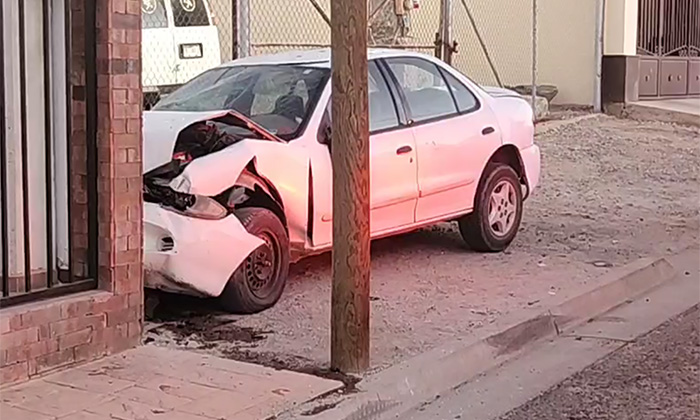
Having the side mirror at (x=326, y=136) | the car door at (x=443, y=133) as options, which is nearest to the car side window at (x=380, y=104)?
the car door at (x=443, y=133)

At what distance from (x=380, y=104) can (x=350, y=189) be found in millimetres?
2818

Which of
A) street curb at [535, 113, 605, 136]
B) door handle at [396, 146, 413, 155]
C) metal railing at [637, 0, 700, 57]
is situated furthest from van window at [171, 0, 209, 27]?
metal railing at [637, 0, 700, 57]

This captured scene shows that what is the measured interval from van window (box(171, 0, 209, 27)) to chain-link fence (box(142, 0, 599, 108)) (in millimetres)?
13

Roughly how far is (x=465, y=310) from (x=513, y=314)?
1.13ft

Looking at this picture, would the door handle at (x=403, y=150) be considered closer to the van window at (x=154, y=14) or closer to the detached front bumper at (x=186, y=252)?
the detached front bumper at (x=186, y=252)

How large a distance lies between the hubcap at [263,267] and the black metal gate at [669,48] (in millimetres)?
15276

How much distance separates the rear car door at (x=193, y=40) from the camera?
1408 cm

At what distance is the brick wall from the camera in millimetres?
6309

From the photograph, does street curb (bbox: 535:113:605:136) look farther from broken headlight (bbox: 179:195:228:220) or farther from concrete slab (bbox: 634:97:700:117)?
broken headlight (bbox: 179:195:228:220)

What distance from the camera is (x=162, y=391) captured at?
19.0ft

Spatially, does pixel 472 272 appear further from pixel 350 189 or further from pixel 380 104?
pixel 350 189

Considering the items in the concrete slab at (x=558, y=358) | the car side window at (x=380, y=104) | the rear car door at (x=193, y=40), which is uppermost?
the rear car door at (x=193, y=40)

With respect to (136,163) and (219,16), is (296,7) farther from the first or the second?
(136,163)

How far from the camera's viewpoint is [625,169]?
15328 mm
